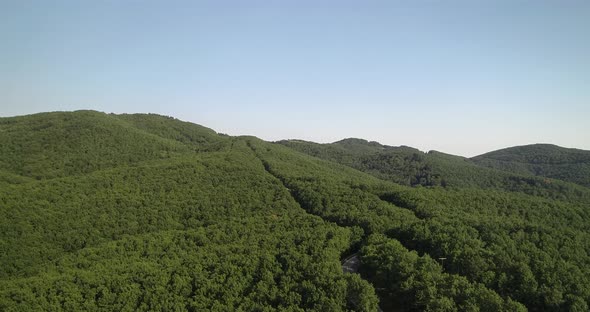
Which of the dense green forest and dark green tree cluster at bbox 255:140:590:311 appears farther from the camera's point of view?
dark green tree cluster at bbox 255:140:590:311

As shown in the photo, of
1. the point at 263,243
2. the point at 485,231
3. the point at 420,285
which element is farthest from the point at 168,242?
the point at 485,231

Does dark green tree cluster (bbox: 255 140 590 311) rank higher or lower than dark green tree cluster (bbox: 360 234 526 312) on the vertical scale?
higher

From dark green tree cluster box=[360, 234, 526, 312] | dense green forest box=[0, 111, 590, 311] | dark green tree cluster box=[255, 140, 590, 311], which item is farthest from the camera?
dark green tree cluster box=[255, 140, 590, 311]

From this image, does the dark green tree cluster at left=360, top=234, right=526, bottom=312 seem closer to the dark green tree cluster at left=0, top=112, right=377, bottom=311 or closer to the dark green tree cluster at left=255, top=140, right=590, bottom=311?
the dark green tree cluster at left=255, top=140, right=590, bottom=311

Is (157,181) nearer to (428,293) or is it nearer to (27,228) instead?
(27,228)

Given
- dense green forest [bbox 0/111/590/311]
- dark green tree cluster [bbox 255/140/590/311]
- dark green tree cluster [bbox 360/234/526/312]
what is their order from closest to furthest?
1. dark green tree cluster [bbox 360/234/526/312]
2. dense green forest [bbox 0/111/590/311]
3. dark green tree cluster [bbox 255/140/590/311]

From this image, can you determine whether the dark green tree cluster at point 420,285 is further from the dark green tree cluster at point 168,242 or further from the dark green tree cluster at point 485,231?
the dark green tree cluster at point 168,242

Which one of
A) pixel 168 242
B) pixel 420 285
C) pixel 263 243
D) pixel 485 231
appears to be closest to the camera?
pixel 420 285

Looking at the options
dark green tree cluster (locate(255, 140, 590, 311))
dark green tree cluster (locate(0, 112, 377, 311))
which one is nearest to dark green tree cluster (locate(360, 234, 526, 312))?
dark green tree cluster (locate(255, 140, 590, 311))

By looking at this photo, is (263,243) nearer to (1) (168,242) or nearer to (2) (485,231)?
(1) (168,242)
